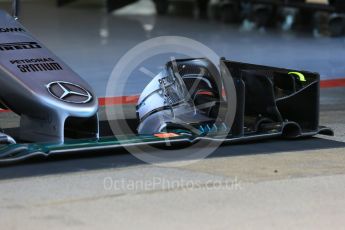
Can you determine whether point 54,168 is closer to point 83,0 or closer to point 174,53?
point 174,53

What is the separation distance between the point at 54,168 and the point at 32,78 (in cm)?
84

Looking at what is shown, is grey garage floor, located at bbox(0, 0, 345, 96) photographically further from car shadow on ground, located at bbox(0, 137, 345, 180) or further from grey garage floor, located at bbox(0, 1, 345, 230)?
grey garage floor, located at bbox(0, 1, 345, 230)

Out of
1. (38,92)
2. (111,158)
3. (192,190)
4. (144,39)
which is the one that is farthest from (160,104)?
(144,39)

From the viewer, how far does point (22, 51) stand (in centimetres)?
661

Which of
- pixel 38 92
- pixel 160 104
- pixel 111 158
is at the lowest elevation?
pixel 111 158

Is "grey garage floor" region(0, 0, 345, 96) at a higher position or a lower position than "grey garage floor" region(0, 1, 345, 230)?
lower

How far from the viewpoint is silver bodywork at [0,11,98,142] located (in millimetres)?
6152

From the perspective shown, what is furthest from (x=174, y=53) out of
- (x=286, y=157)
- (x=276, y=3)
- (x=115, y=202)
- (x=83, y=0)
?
(x=83, y=0)

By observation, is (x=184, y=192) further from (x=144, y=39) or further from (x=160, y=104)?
(x=144, y=39)

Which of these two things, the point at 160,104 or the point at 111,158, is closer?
the point at 111,158

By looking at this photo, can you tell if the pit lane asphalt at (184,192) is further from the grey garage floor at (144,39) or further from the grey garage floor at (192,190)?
the grey garage floor at (144,39)

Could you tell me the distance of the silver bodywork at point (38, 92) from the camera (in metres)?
6.15

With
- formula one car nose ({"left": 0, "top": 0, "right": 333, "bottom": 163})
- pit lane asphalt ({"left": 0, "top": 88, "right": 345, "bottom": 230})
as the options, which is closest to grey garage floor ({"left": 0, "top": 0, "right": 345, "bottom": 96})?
formula one car nose ({"left": 0, "top": 0, "right": 333, "bottom": 163})

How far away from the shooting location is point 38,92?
6145 mm
